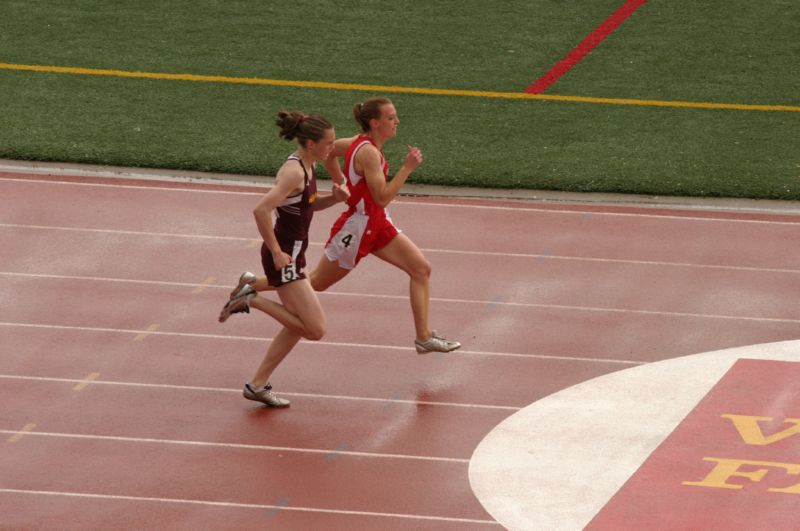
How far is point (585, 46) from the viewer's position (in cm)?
Answer: 2112

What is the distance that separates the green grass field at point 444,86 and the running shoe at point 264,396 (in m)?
5.88

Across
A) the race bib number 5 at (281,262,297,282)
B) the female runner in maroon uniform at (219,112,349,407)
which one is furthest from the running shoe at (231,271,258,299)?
the race bib number 5 at (281,262,297,282)

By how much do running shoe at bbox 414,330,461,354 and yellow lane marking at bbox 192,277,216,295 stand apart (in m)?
2.40

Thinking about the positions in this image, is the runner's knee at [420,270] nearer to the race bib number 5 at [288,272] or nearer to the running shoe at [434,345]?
the running shoe at [434,345]

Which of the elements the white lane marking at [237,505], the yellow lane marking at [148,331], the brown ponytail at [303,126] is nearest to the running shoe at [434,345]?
the brown ponytail at [303,126]

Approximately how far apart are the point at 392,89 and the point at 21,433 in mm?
10203

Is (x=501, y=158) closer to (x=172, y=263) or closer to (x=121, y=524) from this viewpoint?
(x=172, y=263)

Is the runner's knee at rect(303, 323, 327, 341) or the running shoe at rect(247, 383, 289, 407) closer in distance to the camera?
the runner's knee at rect(303, 323, 327, 341)

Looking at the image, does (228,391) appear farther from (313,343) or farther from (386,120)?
(386,120)

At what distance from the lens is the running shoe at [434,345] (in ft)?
36.2

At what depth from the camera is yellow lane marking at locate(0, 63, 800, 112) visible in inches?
743

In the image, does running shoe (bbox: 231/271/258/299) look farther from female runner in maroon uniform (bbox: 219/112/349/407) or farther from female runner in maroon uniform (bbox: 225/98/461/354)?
female runner in maroon uniform (bbox: 219/112/349/407)

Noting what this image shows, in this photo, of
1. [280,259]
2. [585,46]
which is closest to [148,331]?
[280,259]

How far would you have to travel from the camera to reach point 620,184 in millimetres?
15812
